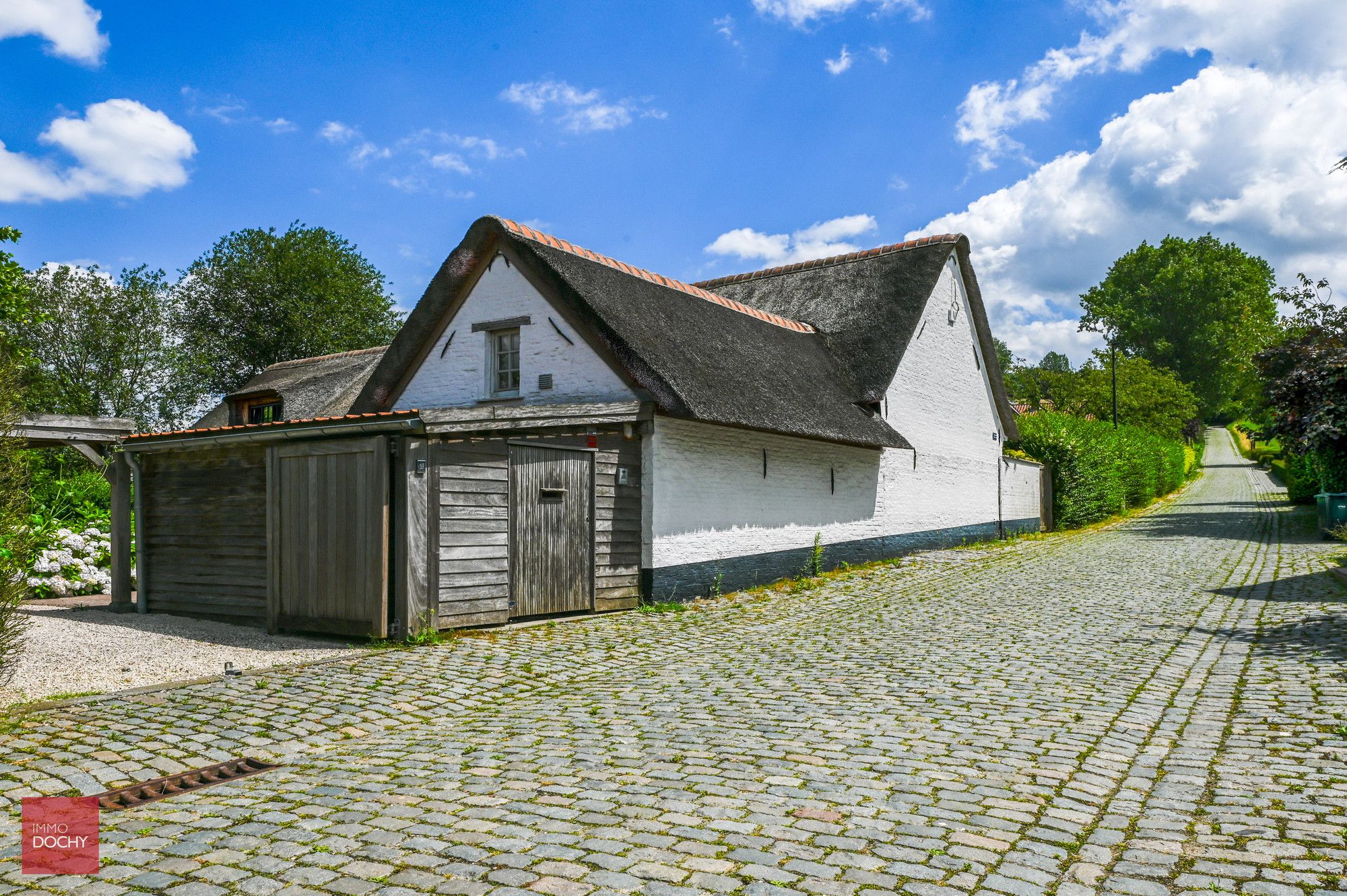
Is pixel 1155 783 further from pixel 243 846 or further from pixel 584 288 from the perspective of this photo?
pixel 584 288

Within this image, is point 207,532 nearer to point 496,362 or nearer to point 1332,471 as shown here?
point 496,362

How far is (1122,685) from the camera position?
23.3 feet

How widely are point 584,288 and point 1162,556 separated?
11822 millimetres

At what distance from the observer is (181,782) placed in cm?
502

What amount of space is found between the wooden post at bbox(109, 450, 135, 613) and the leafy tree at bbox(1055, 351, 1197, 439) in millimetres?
41532

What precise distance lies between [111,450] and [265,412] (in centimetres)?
1230

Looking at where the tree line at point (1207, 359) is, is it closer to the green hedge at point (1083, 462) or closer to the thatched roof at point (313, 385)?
the green hedge at point (1083, 462)

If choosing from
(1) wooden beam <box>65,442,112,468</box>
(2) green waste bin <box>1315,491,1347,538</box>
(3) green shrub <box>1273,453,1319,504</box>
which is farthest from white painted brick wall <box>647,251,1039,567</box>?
(3) green shrub <box>1273,453,1319,504</box>

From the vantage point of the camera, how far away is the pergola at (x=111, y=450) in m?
11.9

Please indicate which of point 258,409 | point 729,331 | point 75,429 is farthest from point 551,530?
point 258,409

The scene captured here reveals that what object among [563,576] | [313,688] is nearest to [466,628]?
[563,576]

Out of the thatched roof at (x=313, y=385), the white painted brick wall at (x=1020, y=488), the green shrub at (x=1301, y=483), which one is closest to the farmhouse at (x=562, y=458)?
the thatched roof at (x=313, y=385)

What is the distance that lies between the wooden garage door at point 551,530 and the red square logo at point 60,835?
19.0ft

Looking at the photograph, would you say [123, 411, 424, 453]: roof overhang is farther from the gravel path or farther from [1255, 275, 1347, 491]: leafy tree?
[1255, 275, 1347, 491]: leafy tree
